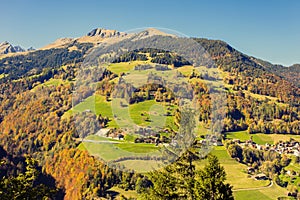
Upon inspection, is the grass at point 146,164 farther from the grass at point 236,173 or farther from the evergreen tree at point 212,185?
the grass at point 236,173

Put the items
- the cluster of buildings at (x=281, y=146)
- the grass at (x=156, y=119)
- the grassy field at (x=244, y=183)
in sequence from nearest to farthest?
the grass at (x=156, y=119) → the grassy field at (x=244, y=183) → the cluster of buildings at (x=281, y=146)

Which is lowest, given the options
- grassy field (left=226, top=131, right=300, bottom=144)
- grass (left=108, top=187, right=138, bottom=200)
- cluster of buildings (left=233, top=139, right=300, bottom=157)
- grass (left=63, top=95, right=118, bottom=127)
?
grass (left=108, top=187, right=138, bottom=200)

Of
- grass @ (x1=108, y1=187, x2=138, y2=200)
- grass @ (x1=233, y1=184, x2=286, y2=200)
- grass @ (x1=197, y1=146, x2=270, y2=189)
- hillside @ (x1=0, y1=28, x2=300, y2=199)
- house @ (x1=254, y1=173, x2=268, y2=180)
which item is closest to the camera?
grass @ (x1=233, y1=184, x2=286, y2=200)

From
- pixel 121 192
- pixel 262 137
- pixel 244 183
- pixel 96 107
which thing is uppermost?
pixel 96 107

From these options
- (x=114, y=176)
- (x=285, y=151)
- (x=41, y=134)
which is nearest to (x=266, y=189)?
(x=285, y=151)

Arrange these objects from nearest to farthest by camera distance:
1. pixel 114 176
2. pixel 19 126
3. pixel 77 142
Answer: pixel 114 176
pixel 77 142
pixel 19 126

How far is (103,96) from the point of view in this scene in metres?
175

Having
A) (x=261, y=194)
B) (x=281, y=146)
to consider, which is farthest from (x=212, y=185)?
(x=281, y=146)

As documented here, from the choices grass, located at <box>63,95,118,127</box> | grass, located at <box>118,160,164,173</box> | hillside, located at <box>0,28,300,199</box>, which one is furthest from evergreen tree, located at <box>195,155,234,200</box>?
grass, located at <box>63,95,118,127</box>

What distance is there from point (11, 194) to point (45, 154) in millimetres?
144064

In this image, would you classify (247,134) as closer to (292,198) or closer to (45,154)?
(292,198)

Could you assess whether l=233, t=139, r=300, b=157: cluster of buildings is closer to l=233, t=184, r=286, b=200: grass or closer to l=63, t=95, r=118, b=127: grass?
l=233, t=184, r=286, b=200: grass

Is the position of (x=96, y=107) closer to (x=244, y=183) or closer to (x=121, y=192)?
(x=121, y=192)

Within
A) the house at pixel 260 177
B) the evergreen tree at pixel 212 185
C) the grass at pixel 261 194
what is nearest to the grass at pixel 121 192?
→ the grass at pixel 261 194
